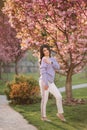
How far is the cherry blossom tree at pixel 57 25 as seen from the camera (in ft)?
51.3

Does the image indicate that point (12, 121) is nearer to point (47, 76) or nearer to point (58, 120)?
point (58, 120)

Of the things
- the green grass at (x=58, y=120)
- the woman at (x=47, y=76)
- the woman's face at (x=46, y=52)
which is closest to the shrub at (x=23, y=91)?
the green grass at (x=58, y=120)

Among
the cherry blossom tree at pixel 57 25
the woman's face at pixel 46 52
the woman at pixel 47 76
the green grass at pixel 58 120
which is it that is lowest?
the green grass at pixel 58 120

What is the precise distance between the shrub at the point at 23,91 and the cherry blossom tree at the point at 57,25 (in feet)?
4.89

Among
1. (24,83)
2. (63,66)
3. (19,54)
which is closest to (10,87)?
(24,83)

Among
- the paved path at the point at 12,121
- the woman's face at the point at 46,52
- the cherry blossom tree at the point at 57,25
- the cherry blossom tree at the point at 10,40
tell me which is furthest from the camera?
the cherry blossom tree at the point at 10,40

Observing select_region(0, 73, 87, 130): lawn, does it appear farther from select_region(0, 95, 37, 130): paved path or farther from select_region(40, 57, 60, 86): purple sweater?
select_region(40, 57, 60, 86): purple sweater

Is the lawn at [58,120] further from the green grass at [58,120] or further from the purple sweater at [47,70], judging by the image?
the purple sweater at [47,70]

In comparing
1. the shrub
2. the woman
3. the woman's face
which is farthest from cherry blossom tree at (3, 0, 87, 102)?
the woman

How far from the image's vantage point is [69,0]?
1505cm

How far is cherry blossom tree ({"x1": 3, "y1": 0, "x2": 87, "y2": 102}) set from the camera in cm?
1564

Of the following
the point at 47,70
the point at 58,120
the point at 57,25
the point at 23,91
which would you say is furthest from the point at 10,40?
the point at 47,70

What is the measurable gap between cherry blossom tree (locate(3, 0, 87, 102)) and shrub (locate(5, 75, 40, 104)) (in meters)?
1.49

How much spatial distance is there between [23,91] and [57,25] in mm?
3205
